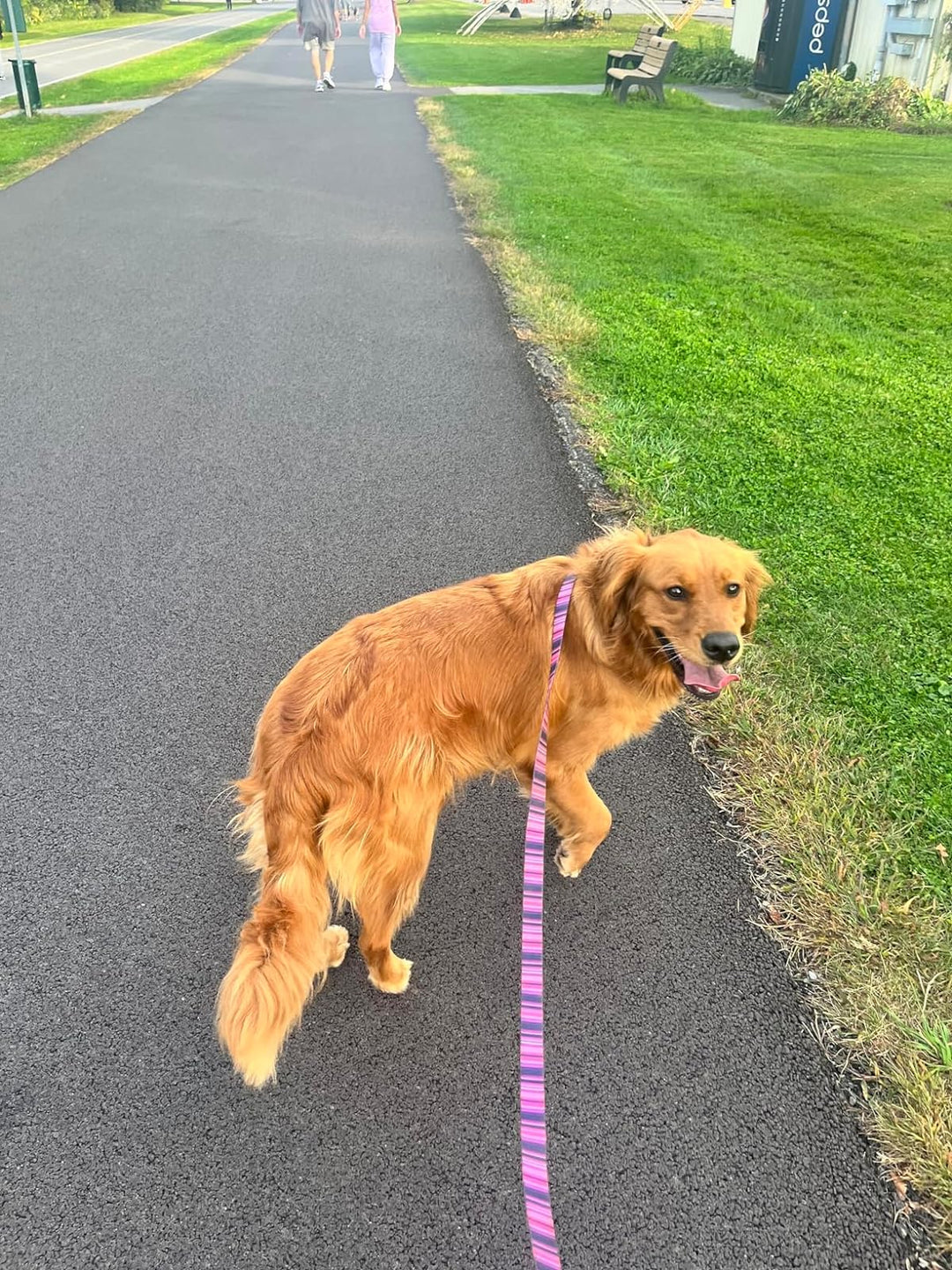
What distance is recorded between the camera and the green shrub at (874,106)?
660 inches

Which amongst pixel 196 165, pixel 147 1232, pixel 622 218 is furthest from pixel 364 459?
pixel 196 165

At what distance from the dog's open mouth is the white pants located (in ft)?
83.6

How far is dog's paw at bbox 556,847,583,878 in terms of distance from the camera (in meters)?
2.87

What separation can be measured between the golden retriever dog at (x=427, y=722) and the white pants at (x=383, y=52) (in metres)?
25.3

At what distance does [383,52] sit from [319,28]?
5.84 ft

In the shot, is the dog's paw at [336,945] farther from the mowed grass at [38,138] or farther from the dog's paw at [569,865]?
the mowed grass at [38,138]

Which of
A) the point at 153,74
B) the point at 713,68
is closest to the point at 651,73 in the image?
the point at 713,68

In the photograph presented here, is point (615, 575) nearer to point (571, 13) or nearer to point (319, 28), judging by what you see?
point (319, 28)

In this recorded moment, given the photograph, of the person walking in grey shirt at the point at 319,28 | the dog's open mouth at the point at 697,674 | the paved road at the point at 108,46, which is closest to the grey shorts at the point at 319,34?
the person walking in grey shirt at the point at 319,28

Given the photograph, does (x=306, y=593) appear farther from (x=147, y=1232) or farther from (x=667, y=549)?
(x=147, y=1232)

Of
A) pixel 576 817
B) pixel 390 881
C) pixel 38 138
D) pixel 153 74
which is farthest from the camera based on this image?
pixel 153 74

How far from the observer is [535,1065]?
1.70 meters

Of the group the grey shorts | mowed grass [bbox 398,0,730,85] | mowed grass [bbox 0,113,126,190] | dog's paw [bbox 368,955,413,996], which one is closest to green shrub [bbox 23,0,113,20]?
mowed grass [bbox 398,0,730,85]

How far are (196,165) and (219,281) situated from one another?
678cm
